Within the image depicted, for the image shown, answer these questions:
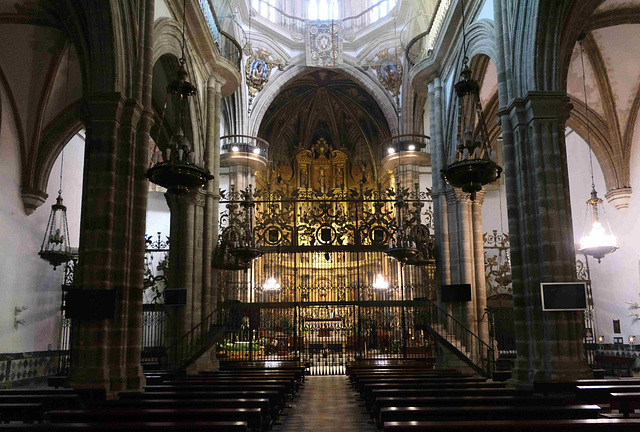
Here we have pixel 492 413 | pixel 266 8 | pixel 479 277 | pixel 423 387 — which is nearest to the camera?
pixel 492 413

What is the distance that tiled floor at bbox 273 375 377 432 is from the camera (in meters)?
8.59

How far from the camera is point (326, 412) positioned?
10070 mm

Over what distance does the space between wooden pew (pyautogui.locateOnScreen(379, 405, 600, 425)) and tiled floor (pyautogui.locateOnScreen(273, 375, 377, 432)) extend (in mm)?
2424

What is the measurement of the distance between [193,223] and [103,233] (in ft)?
18.0

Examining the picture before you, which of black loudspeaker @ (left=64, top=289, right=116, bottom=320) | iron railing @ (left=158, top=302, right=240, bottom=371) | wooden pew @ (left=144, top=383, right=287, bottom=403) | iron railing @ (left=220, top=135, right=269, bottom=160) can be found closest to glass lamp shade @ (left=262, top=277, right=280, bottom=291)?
iron railing @ (left=158, top=302, right=240, bottom=371)

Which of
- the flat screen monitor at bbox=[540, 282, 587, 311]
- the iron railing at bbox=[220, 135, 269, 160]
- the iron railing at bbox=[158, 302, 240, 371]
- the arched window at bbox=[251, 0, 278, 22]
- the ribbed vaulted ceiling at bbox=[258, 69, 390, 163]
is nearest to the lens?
the flat screen monitor at bbox=[540, 282, 587, 311]

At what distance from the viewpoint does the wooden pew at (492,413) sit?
5887mm

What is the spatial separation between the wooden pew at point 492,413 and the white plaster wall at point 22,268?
12.6 m

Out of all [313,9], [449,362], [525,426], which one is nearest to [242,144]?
[313,9]

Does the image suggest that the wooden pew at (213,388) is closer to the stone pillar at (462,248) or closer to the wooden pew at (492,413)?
the wooden pew at (492,413)

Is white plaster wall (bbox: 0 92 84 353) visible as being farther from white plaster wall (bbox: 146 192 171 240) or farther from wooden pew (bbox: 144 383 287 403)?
wooden pew (bbox: 144 383 287 403)

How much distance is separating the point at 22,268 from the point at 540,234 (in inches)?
536

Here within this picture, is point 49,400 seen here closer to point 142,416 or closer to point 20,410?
point 20,410

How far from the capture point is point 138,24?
10.5m
